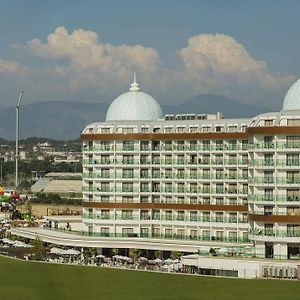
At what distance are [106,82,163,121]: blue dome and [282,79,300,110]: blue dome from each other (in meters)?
20.6

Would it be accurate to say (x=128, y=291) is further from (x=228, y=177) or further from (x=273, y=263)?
(x=228, y=177)

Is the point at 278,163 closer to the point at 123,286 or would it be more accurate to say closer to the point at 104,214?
the point at 123,286

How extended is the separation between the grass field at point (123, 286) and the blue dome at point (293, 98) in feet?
79.0

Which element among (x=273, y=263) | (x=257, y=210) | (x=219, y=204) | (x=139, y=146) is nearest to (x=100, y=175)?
(x=139, y=146)

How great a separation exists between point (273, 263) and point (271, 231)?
545 cm

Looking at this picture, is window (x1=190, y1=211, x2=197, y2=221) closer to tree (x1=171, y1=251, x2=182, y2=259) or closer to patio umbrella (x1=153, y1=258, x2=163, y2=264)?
tree (x1=171, y1=251, x2=182, y2=259)

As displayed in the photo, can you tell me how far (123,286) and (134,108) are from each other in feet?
141

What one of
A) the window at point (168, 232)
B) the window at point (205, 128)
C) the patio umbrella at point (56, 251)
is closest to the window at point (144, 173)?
the window at point (168, 232)

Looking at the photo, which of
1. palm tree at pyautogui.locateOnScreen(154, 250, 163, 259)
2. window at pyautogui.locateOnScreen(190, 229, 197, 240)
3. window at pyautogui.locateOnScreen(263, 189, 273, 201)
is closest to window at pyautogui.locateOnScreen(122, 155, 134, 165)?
window at pyautogui.locateOnScreen(190, 229, 197, 240)

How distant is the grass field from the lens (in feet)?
211

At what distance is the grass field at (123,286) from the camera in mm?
64438

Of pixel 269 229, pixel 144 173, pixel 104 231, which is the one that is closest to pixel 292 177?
pixel 269 229

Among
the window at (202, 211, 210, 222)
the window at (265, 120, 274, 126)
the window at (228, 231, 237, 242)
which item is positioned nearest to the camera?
the window at (265, 120, 274, 126)

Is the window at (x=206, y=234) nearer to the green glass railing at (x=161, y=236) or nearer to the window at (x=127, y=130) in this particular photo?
the green glass railing at (x=161, y=236)
